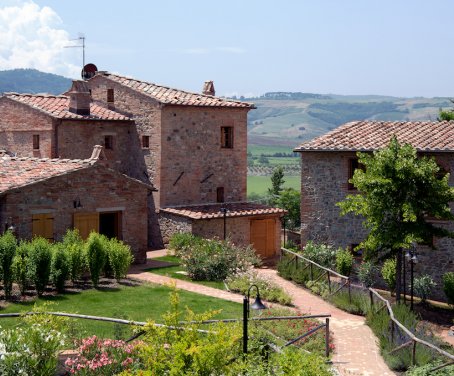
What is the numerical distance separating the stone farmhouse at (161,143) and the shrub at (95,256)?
6.09 meters

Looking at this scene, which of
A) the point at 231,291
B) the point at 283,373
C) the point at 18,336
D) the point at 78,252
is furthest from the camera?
the point at 231,291

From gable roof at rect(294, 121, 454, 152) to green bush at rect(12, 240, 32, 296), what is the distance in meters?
11.2

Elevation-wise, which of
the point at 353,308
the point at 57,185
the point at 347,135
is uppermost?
the point at 347,135

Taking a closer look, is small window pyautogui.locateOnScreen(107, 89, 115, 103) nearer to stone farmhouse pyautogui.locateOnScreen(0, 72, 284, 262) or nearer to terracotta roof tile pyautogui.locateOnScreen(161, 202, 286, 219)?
stone farmhouse pyautogui.locateOnScreen(0, 72, 284, 262)

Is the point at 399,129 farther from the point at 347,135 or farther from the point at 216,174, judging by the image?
the point at 216,174

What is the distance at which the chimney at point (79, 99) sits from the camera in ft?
105

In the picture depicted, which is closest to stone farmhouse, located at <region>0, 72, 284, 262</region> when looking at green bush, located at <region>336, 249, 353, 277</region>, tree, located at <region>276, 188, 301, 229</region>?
green bush, located at <region>336, 249, 353, 277</region>

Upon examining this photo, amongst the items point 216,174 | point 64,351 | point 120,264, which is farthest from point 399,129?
point 64,351

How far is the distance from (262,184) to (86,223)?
11013 centimetres

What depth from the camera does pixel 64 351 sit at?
546 inches

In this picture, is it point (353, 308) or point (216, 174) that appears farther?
point (216, 174)

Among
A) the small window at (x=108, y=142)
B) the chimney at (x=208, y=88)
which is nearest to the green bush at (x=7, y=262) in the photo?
the small window at (x=108, y=142)

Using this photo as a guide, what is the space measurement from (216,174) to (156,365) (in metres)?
23.8

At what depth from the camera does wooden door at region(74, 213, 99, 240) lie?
25578 millimetres
